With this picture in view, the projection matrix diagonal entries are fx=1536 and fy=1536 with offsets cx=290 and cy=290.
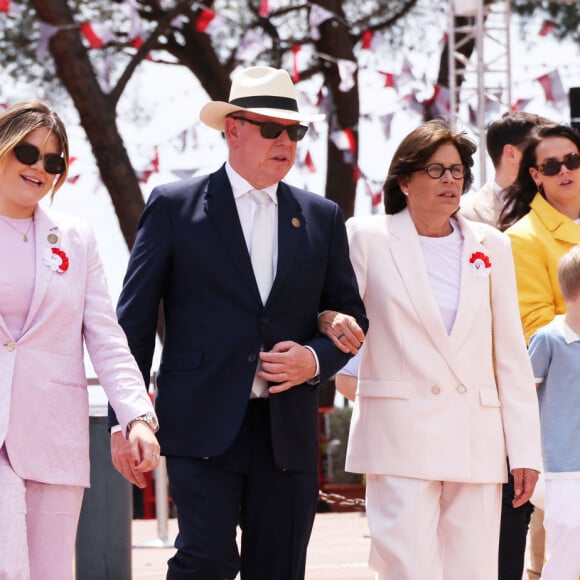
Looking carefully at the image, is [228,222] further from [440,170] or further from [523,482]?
[523,482]

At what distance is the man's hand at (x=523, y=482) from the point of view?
5.25 metres

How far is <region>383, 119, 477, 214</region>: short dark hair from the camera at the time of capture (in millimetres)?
5328

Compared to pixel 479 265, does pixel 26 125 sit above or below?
above

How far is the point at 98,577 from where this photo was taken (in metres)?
7.35

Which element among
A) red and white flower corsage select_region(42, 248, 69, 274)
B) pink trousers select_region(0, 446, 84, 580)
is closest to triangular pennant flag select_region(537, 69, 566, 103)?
red and white flower corsage select_region(42, 248, 69, 274)

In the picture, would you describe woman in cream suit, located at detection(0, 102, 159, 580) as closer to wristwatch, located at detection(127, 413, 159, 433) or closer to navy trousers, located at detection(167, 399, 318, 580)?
wristwatch, located at detection(127, 413, 159, 433)

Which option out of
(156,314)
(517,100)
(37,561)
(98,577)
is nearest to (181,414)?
(156,314)

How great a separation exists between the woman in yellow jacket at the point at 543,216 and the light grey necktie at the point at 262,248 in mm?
1470

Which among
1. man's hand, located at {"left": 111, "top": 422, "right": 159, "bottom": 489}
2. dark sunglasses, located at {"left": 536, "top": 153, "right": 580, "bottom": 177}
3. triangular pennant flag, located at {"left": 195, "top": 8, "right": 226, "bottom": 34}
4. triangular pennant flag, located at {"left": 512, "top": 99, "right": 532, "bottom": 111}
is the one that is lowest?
man's hand, located at {"left": 111, "top": 422, "right": 159, "bottom": 489}

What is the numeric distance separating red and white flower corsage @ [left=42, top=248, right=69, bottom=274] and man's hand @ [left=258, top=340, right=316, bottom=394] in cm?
69

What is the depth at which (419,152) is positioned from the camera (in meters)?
5.34

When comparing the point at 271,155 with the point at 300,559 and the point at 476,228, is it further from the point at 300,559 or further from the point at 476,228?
the point at 300,559

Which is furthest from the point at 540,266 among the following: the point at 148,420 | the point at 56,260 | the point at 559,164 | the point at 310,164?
the point at 310,164

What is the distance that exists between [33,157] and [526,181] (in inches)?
102
